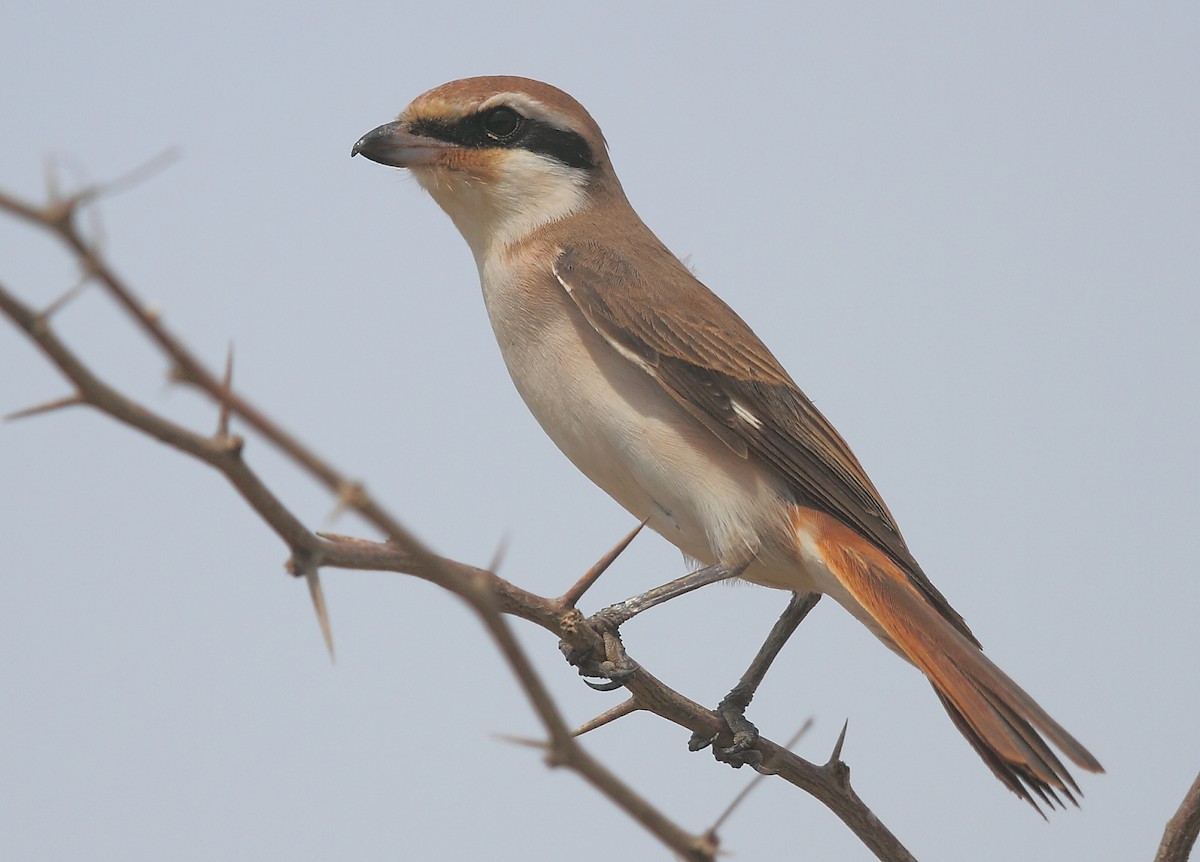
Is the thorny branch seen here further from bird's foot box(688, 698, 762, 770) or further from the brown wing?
the brown wing

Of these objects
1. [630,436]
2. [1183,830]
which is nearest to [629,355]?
[630,436]

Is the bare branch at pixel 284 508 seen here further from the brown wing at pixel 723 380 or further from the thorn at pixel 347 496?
the brown wing at pixel 723 380

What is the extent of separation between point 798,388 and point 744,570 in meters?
0.86

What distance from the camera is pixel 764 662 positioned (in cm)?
471

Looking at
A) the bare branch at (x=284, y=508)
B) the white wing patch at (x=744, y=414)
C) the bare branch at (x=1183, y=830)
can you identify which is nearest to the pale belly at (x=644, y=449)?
the white wing patch at (x=744, y=414)

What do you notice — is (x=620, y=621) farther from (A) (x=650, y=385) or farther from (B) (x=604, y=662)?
(A) (x=650, y=385)

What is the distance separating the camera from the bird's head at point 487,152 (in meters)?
4.80

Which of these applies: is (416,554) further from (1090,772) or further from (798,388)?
(798,388)

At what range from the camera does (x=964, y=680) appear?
3818mm

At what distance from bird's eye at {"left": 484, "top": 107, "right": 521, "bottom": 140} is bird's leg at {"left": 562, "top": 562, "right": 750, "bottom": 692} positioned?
1739mm

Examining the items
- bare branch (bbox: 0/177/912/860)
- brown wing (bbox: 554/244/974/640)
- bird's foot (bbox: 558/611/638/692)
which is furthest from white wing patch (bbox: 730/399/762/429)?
bare branch (bbox: 0/177/912/860)

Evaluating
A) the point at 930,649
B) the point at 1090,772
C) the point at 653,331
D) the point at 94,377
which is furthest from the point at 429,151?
the point at 94,377

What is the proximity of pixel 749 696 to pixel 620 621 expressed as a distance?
810 mm

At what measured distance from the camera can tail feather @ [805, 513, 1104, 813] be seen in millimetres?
3371
